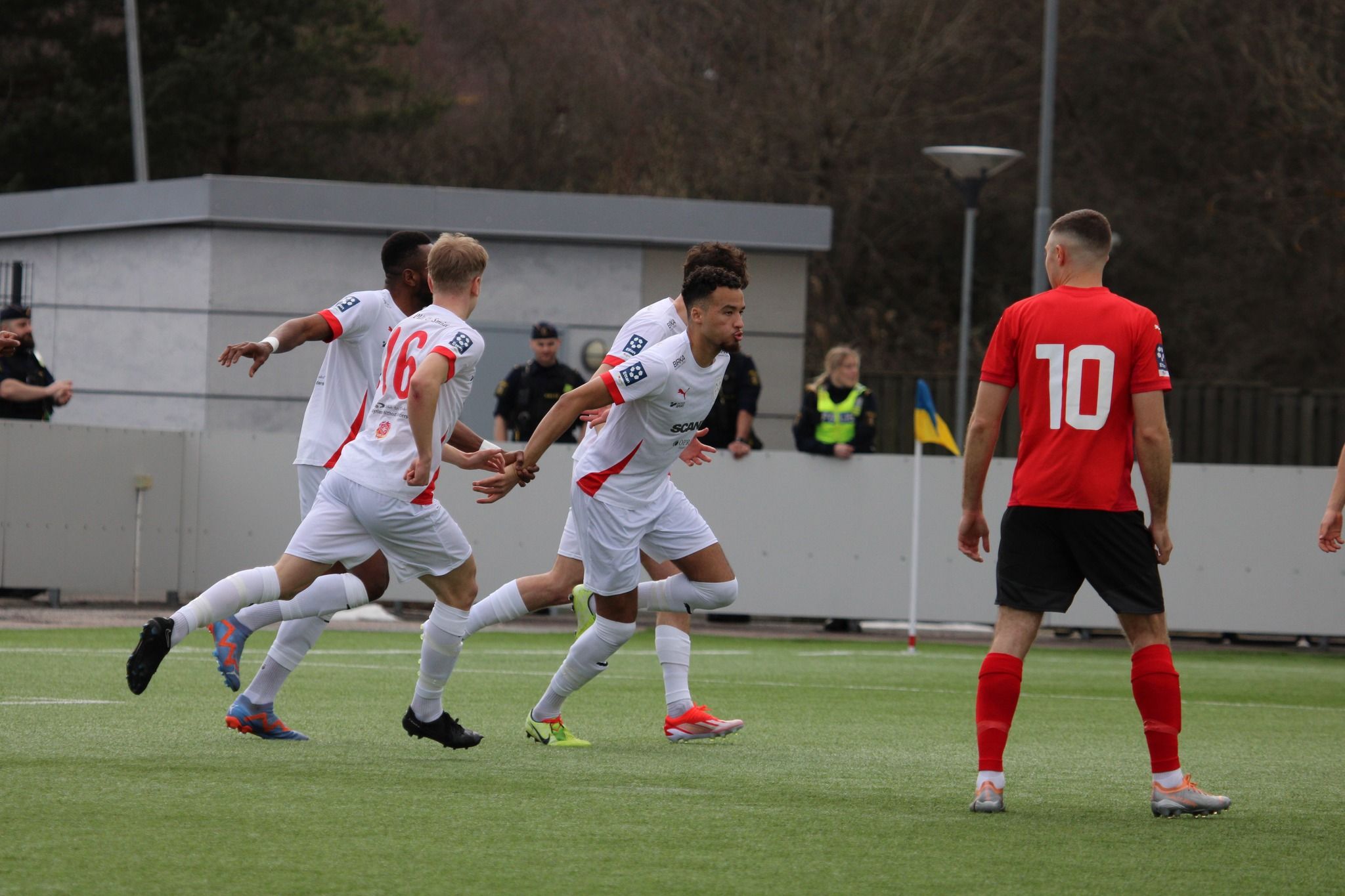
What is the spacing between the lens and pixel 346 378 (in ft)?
25.4

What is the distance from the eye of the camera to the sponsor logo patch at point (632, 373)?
7.11 m

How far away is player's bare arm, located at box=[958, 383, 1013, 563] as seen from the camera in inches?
234

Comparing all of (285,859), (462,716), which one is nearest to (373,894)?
(285,859)

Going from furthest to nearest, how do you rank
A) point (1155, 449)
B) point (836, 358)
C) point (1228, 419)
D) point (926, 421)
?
point (1228, 419) < point (836, 358) < point (926, 421) < point (1155, 449)

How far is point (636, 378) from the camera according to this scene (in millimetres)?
7137

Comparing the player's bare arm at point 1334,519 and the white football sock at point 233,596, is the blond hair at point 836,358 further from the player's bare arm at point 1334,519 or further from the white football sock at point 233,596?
the white football sock at point 233,596

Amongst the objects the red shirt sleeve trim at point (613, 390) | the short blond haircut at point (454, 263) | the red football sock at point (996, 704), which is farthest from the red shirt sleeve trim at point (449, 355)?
the red football sock at point (996, 704)

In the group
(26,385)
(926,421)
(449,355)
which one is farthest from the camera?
(26,385)

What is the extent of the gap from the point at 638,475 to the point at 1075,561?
2116mm

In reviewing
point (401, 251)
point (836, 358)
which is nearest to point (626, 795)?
point (401, 251)

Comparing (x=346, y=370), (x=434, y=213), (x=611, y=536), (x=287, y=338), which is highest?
(x=434, y=213)

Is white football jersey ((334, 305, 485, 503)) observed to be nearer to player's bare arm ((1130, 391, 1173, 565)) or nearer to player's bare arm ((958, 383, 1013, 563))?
player's bare arm ((958, 383, 1013, 563))

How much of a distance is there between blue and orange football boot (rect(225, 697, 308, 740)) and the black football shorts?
283 cm

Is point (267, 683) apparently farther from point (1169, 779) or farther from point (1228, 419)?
point (1228, 419)
